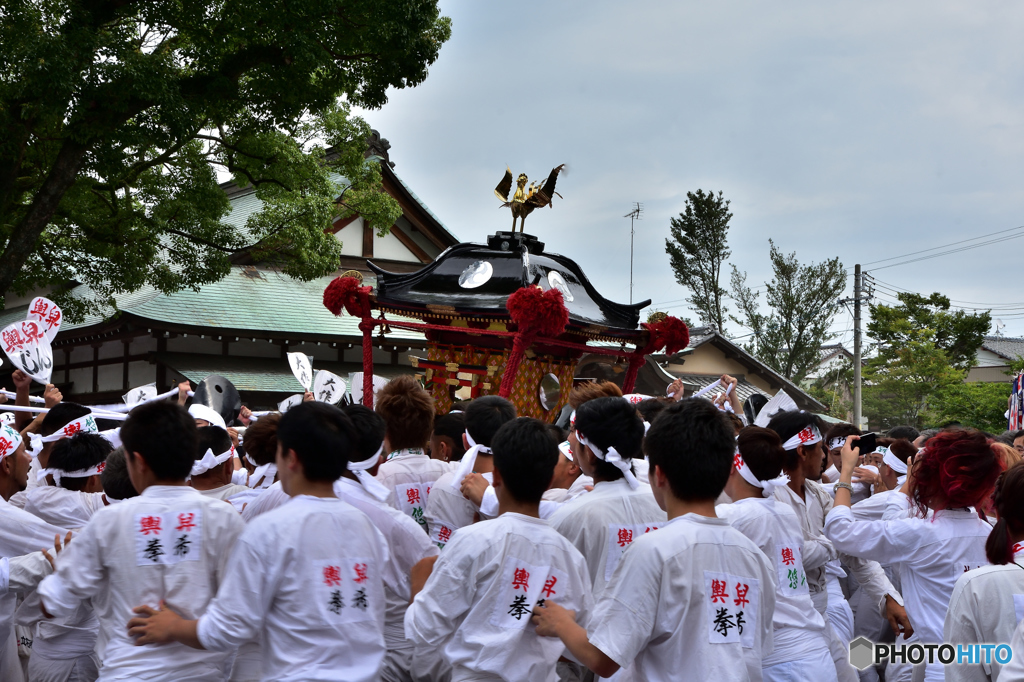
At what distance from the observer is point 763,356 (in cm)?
3006

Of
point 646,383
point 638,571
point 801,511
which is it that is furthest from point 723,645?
point 646,383

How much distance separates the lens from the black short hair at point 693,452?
258 cm

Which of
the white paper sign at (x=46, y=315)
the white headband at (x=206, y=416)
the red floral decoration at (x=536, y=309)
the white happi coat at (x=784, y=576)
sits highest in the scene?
the red floral decoration at (x=536, y=309)

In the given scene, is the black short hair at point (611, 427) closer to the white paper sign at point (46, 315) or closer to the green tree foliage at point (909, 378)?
the white paper sign at point (46, 315)

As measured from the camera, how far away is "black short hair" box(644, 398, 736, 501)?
2.58 m

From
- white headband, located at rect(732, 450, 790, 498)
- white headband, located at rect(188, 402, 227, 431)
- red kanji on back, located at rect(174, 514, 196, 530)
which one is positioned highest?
white headband, located at rect(188, 402, 227, 431)

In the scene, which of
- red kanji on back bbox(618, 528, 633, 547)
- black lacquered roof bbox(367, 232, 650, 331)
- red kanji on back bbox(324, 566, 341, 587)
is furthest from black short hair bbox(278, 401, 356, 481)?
black lacquered roof bbox(367, 232, 650, 331)

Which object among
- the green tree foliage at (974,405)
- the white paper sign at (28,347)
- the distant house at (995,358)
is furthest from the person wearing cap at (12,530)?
the distant house at (995,358)

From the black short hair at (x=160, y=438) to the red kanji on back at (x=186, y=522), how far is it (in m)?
0.14

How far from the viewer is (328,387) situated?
338 inches

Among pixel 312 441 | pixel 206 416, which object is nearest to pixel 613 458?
pixel 312 441

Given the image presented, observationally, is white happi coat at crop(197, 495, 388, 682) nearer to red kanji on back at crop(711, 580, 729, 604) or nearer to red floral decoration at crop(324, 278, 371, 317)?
red kanji on back at crop(711, 580, 729, 604)

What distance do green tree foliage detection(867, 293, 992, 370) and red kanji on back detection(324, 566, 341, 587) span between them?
1147 inches

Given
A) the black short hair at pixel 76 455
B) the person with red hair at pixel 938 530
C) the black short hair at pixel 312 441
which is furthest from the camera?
the black short hair at pixel 76 455
